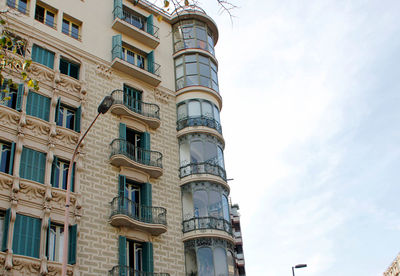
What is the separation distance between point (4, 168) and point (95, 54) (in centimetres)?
991

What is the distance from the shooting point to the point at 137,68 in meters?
29.6

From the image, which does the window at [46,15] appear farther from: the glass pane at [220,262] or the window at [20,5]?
the glass pane at [220,262]

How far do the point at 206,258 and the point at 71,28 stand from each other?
15917 millimetres

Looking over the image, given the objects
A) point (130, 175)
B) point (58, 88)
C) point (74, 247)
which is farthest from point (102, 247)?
point (58, 88)

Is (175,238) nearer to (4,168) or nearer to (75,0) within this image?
(4,168)

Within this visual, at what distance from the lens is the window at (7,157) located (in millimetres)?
21375

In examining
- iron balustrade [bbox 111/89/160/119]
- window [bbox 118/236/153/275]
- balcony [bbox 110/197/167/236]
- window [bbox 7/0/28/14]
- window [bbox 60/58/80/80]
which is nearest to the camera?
window [bbox 118/236/153/275]

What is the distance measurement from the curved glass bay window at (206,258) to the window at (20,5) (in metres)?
16.0

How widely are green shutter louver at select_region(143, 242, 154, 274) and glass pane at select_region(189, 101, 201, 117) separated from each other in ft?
31.7

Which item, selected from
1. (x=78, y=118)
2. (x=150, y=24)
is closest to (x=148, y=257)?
(x=78, y=118)

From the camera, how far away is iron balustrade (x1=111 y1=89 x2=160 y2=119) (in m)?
27.8

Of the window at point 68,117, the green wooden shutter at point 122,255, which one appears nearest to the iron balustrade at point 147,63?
the window at point 68,117

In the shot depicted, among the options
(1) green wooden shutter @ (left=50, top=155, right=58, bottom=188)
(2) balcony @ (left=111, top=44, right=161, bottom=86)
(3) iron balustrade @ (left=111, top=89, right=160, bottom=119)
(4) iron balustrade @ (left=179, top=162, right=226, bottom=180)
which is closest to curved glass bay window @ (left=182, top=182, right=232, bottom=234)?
(4) iron balustrade @ (left=179, top=162, right=226, bottom=180)

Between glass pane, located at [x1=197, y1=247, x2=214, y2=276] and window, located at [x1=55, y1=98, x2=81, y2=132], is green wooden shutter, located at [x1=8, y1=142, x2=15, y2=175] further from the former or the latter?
glass pane, located at [x1=197, y1=247, x2=214, y2=276]
